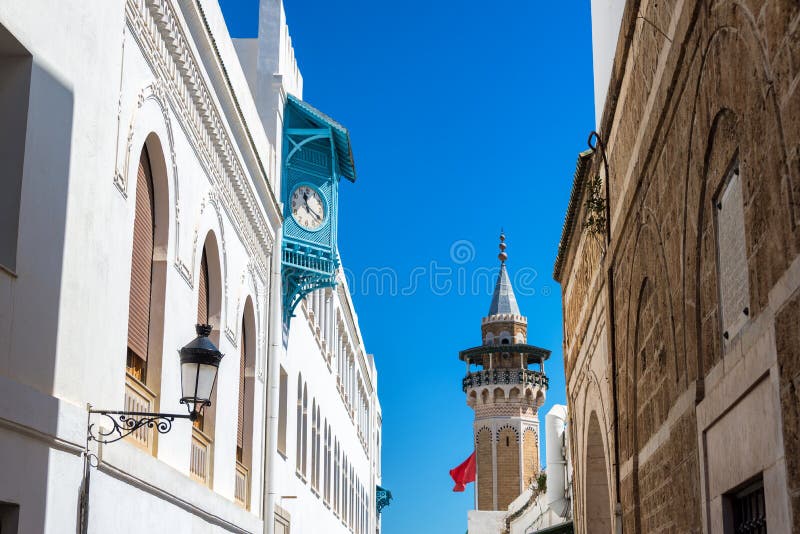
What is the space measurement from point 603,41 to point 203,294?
5.86 meters

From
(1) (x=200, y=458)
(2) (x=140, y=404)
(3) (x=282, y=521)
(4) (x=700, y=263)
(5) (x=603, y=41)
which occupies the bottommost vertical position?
(3) (x=282, y=521)

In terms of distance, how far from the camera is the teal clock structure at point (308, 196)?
57.1 feet

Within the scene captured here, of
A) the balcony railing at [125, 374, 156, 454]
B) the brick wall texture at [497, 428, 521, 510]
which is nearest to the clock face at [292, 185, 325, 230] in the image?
the balcony railing at [125, 374, 156, 454]

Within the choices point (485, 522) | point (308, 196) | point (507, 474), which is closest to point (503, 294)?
point (507, 474)

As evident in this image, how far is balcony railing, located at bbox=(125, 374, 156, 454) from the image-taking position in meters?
9.23

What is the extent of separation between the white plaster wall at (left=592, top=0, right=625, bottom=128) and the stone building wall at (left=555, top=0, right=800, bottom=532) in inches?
56.5

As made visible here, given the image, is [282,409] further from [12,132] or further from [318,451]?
[12,132]

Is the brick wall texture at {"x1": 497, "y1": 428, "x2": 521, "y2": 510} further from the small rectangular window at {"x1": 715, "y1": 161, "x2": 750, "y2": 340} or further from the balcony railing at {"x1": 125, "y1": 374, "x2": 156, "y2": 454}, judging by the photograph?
the small rectangular window at {"x1": 715, "y1": 161, "x2": 750, "y2": 340}

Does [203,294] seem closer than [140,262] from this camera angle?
No

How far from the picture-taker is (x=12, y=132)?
21.9ft

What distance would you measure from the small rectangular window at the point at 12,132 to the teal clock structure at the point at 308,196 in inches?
415

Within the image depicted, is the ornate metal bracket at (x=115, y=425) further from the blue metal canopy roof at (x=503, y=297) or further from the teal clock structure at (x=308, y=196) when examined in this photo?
the blue metal canopy roof at (x=503, y=297)

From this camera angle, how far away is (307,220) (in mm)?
17656

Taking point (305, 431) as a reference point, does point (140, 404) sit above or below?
below
